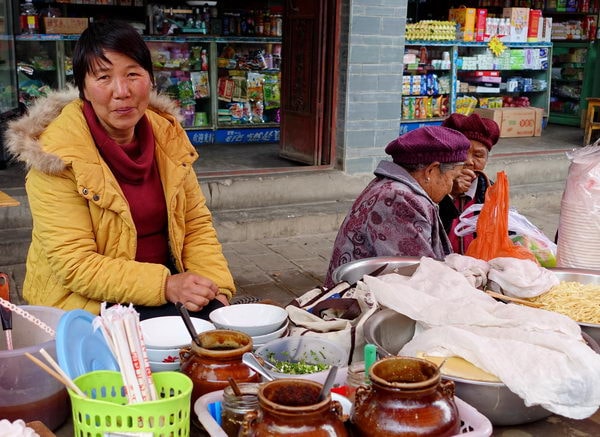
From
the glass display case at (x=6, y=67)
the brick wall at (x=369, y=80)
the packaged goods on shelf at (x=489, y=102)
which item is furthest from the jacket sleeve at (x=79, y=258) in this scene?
the packaged goods on shelf at (x=489, y=102)

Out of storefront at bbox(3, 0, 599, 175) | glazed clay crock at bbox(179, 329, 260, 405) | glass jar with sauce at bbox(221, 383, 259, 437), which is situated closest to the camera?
glass jar with sauce at bbox(221, 383, 259, 437)

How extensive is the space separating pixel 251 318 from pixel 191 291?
0.48 metres

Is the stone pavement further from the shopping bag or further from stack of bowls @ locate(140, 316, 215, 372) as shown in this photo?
stack of bowls @ locate(140, 316, 215, 372)

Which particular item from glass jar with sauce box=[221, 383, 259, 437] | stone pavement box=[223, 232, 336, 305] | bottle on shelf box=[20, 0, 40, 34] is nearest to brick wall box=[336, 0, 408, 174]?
stone pavement box=[223, 232, 336, 305]

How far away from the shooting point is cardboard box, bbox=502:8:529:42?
31.0 ft

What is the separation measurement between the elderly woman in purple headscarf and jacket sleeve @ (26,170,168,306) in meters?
0.75

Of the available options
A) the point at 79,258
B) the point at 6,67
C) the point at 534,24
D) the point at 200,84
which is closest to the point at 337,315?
the point at 79,258

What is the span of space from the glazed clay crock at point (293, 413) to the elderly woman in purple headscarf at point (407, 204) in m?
1.50

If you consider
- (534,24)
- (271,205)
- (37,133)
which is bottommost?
(271,205)

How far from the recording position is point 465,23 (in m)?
9.09

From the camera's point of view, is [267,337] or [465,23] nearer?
[267,337]

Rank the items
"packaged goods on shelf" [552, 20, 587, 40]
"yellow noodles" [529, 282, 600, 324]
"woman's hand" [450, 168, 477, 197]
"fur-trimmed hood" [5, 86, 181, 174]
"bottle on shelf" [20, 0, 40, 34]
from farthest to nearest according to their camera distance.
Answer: "packaged goods on shelf" [552, 20, 587, 40]
"bottle on shelf" [20, 0, 40, 34]
"woman's hand" [450, 168, 477, 197]
"fur-trimmed hood" [5, 86, 181, 174]
"yellow noodles" [529, 282, 600, 324]

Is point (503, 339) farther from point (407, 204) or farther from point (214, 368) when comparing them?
point (407, 204)

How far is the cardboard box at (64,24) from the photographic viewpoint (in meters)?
7.45
